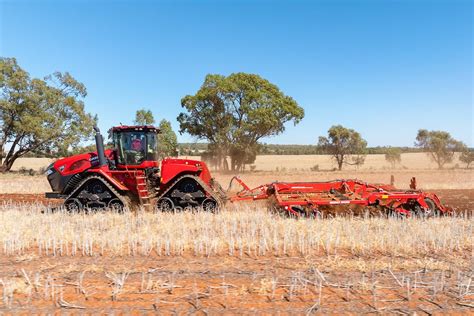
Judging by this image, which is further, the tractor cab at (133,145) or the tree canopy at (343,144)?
the tree canopy at (343,144)

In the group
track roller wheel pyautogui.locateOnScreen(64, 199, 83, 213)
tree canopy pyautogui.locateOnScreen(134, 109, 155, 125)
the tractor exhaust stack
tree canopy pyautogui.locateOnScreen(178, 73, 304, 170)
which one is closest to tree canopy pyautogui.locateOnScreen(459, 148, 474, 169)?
tree canopy pyautogui.locateOnScreen(178, 73, 304, 170)

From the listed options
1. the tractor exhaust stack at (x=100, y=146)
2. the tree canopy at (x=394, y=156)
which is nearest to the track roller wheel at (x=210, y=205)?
the tractor exhaust stack at (x=100, y=146)

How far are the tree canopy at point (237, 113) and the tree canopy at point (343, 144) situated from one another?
6.12 m

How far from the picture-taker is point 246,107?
32.5 metres

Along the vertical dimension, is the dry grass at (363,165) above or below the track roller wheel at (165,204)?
above

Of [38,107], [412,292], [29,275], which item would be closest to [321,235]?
[412,292]

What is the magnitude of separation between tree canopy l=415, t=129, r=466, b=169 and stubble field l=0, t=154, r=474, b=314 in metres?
36.3

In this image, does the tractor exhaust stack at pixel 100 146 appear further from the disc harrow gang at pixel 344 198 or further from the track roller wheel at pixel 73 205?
the disc harrow gang at pixel 344 198

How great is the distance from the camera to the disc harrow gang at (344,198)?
29.5 feet

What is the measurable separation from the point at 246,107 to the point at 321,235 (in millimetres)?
26095

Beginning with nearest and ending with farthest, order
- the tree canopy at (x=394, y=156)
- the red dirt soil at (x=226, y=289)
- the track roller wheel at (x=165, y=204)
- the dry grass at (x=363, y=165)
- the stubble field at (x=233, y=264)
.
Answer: the red dirt soil at (x=226, y=289)
the stubble field at (x=233, y=264)
the track roller wheel at (x=165, y=204)
the dry grass at (x=363, y=165)
the tree canopy at (x=394, y=156)

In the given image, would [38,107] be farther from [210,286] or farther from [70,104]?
[210,286]

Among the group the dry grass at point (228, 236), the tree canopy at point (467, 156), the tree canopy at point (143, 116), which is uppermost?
the tree canopy at point (143, 116)

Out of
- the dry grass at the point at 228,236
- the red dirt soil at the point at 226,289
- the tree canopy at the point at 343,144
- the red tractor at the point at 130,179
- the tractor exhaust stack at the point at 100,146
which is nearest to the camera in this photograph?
the red dirt soil at the point at 226,289
